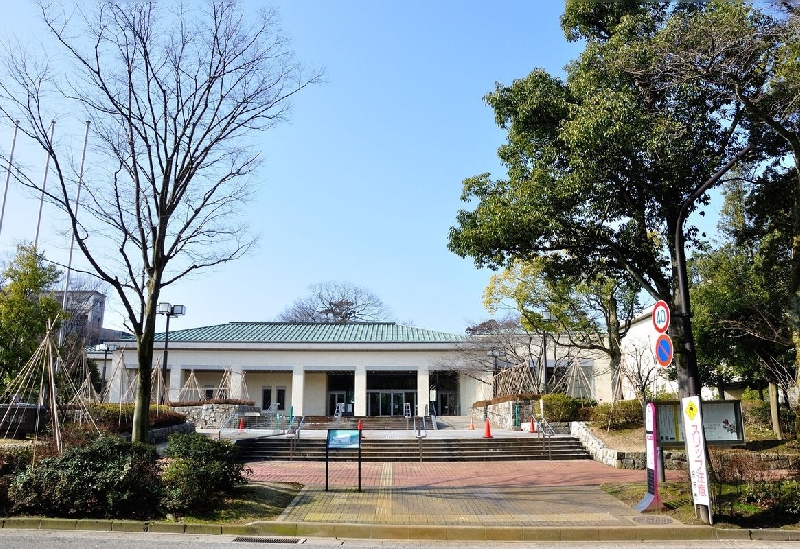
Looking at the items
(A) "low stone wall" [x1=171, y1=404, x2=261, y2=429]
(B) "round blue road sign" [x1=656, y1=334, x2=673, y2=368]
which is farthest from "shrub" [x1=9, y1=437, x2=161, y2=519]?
(A) "low stone wall" [x1=171, y1=404, x2=261, y2=429]

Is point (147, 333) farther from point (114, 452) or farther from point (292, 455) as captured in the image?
point (292, 455)

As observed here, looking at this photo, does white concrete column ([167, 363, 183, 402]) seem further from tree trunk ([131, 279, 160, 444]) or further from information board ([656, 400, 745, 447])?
information board ([656, 400, 745, 447])

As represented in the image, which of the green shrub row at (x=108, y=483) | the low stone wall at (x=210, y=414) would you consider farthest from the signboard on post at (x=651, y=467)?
the low stone wall at (x=210, y=414)

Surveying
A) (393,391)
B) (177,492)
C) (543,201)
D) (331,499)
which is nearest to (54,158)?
(177,492)

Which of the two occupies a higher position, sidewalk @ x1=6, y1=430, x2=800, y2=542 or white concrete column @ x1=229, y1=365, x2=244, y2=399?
white concrete column @ x1=229, y1=365, x2=244, y2=399

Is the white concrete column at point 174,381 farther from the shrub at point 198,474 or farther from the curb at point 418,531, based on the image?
the curb at point 418,531

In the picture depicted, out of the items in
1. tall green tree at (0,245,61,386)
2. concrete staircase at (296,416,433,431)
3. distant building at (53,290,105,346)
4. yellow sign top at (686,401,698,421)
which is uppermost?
distant building at (53,290,105,346)

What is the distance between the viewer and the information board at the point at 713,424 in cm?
1181

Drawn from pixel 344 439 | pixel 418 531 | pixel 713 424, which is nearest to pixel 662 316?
pixel 713 424

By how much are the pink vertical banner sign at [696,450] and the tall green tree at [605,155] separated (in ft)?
12.6

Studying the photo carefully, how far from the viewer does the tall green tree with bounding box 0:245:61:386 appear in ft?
73.3

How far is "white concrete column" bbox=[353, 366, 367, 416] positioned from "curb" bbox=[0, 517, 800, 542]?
101 ft

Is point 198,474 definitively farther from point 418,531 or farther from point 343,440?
point 418,531

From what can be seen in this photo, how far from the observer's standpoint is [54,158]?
12453mm
